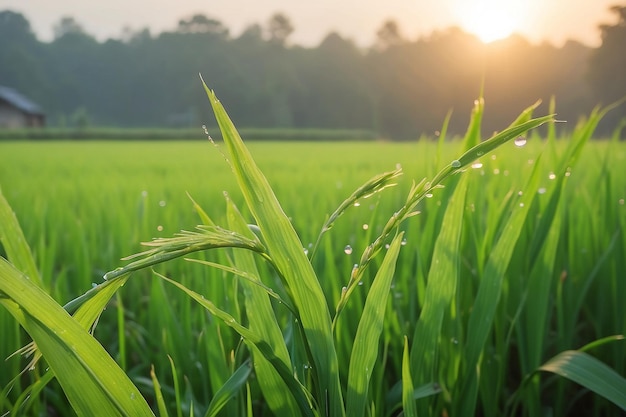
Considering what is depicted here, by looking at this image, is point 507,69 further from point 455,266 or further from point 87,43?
point 455,266

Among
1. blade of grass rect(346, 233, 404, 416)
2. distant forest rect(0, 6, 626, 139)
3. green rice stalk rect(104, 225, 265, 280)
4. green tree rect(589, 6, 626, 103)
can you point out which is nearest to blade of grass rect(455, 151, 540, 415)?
blade of grass rect(346, 233, 404, 416)

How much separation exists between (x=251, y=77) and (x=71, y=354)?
41445mm

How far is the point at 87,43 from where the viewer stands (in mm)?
41625

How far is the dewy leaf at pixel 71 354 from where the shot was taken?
0.28 metres

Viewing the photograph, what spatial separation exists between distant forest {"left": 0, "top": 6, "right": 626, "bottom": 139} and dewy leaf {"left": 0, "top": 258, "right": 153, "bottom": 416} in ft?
117

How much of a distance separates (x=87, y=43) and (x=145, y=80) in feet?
16.0

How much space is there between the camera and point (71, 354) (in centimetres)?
29

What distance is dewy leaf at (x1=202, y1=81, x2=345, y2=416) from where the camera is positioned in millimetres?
314

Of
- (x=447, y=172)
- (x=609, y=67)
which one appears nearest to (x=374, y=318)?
(x=447, y=172)

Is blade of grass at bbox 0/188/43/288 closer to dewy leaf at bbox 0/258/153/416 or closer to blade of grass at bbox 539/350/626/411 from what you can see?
dewy leaf at bbox 0/258/153/416

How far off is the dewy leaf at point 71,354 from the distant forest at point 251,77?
35748 millimetres

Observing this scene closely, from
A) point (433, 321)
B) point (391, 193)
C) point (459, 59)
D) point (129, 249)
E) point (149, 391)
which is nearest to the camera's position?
point (433, 321)

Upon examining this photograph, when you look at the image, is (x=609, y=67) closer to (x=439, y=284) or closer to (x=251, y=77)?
(x=251, y=77)

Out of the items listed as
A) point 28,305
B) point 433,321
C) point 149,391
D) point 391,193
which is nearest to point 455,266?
point 433,321
